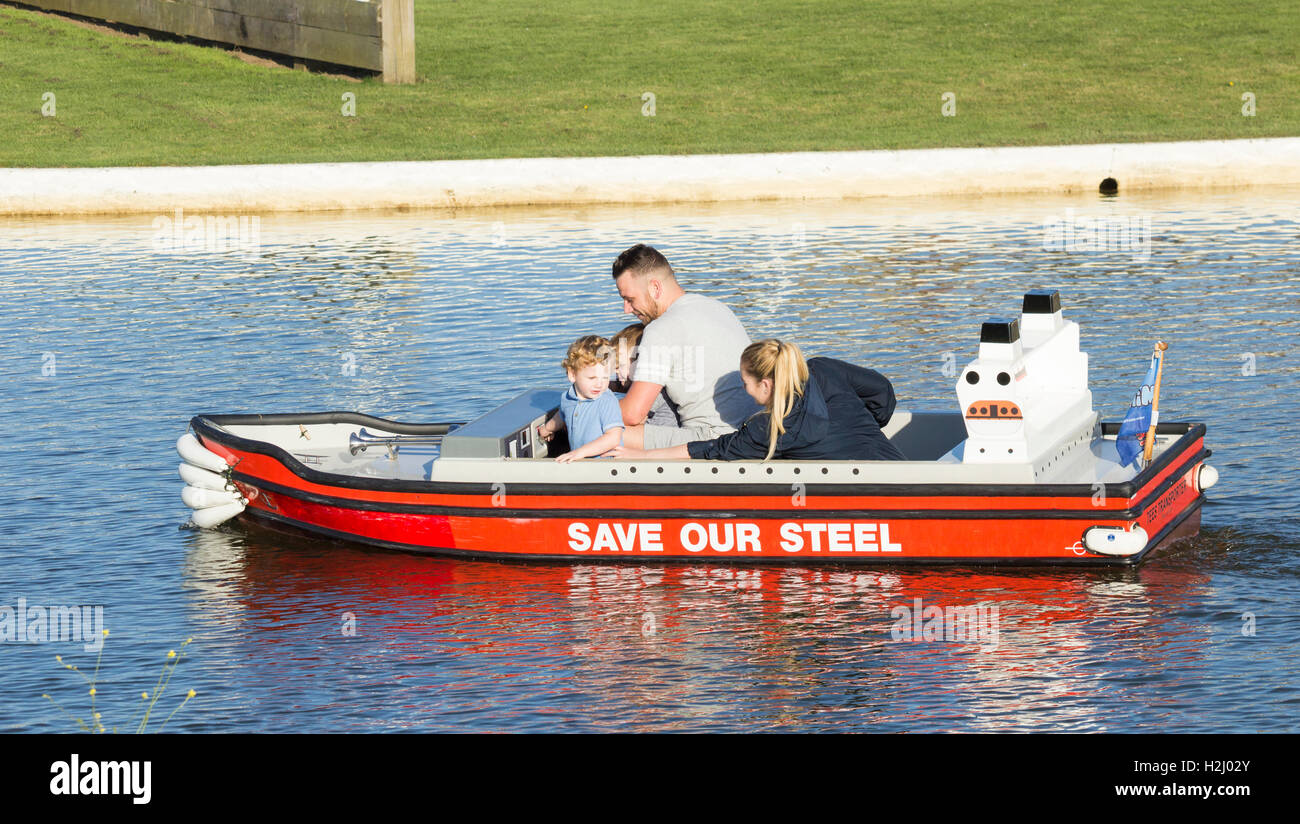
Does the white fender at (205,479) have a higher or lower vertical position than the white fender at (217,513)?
higher

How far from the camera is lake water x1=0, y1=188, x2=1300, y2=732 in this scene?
930cm

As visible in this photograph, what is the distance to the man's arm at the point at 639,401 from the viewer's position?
→ 450 inches

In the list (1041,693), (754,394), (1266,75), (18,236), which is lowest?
(1041,693)

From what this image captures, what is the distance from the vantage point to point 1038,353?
1150 centimetres

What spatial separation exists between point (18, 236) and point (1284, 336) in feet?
59.7

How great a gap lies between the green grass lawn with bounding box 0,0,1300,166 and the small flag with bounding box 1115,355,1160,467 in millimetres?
18082

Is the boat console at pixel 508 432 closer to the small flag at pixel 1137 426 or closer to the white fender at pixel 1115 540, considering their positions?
the white fender at pixel 1115 540

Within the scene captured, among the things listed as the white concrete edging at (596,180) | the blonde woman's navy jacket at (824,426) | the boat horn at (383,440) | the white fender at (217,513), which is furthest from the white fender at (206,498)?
the white concrete edging at (596,180)

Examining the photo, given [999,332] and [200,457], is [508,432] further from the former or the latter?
[999,332]

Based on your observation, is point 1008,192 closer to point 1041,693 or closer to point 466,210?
point 466,210

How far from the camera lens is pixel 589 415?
38.0 ft

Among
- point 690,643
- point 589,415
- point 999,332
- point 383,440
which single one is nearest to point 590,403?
point 589,415

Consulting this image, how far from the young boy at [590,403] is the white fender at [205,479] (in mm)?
2672
